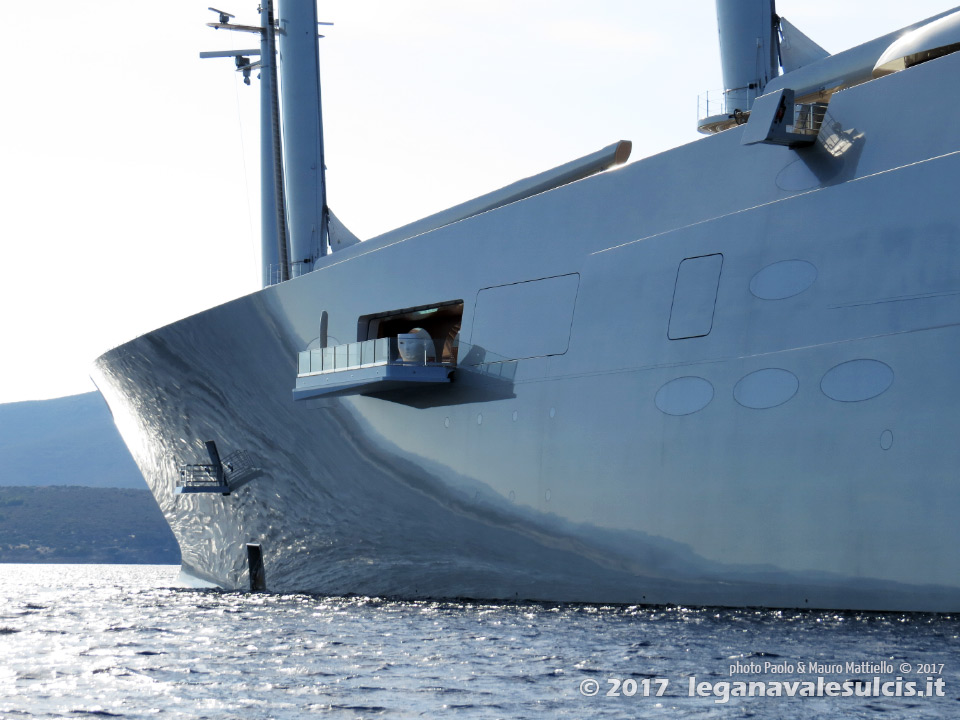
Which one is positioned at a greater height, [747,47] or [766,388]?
[747,47]

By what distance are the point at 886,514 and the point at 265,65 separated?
23.2m

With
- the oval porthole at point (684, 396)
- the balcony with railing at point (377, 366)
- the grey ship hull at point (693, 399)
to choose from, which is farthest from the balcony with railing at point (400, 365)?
the oval porthole at point (684, 396)

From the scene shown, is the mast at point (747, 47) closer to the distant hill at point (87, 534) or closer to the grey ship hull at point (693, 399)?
the grey ship hull at point (693, 399)

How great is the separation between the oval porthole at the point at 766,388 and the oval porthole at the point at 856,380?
0.45 m

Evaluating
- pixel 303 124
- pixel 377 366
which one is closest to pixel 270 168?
pixel 303 124

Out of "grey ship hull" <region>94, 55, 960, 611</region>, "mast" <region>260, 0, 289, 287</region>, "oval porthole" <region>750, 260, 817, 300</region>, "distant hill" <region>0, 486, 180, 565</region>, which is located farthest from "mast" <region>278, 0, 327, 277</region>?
"distant hill" <region>0, 486, 180, 565</region>

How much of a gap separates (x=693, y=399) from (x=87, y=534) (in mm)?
185933

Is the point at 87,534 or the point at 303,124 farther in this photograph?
the point at 87,534

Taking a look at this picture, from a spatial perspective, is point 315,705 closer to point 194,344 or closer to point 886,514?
point 886,514

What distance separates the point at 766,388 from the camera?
14.2m

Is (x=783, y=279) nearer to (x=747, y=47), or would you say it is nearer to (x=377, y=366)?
(x=377, y=366)

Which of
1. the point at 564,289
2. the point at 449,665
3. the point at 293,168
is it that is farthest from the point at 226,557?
the point at 449,665

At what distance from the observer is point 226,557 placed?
27.0 m

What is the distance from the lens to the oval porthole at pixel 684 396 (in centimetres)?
1481
